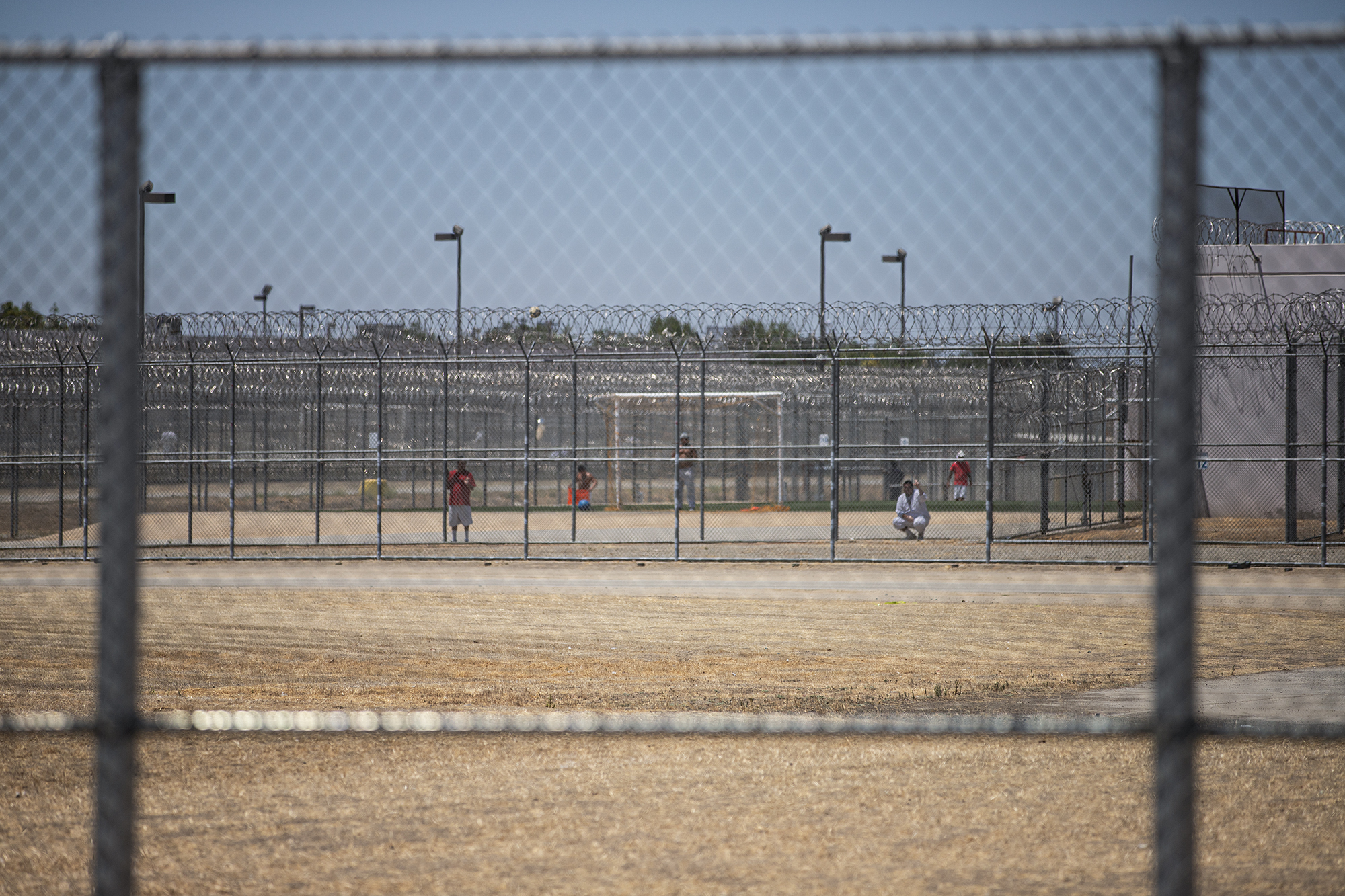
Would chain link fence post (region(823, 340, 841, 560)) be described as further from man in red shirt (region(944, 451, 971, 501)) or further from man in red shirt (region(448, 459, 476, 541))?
man in red shirt (region(944, 451, 971, 501))

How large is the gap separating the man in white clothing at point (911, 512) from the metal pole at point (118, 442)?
614 inches

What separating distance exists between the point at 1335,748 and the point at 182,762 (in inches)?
214

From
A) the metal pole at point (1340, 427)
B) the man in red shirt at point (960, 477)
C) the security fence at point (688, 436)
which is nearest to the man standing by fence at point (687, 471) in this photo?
the security fence at point (688, 436)

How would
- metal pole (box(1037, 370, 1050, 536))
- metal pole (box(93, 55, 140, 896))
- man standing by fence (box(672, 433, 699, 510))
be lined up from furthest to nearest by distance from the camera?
metal pole (box(1037, 370, 1050, 536)), man standing by fence (box(672, 433, 699, 510)), metal pole (box(93, 55, 140, 896))

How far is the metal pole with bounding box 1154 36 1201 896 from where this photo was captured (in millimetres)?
2475

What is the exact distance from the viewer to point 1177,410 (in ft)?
8.24

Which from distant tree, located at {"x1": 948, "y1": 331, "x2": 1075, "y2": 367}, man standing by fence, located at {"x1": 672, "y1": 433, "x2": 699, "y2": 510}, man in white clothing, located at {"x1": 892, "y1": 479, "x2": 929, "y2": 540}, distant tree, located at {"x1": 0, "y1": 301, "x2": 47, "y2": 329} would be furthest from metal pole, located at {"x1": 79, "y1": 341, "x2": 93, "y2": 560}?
man in white clothing, located at {"x1": 892, "y1": 479, "x2": 929, "y2": 540}

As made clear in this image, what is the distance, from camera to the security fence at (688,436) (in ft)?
46.4

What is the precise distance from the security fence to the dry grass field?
255 centimetres

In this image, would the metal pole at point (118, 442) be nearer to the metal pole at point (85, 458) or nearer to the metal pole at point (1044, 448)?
the metal pole at point (85, 458)

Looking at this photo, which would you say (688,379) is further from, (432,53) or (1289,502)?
(432,53)

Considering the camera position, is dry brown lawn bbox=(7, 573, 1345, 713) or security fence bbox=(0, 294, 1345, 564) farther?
security fence bbox=(0, 294, 1345, 564)

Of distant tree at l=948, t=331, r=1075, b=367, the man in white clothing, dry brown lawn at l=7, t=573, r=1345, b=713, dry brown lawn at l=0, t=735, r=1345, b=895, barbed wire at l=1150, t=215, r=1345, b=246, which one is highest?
barbed wire at l=1150, t=215, r=1345, b=246

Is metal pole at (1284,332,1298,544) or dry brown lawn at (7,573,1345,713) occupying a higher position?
metal pole at (1284,332,1298,544)
